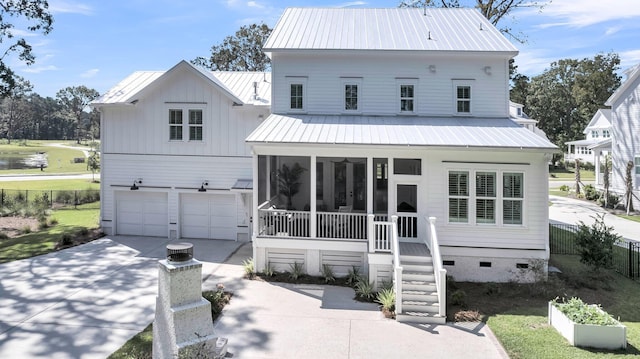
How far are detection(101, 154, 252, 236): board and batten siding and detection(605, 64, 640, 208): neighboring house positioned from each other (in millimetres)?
26540

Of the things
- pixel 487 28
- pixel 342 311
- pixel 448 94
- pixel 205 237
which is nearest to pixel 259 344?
pixel 342 311

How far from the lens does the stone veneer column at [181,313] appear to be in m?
6.54

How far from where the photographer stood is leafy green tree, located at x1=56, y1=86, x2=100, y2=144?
105250mm

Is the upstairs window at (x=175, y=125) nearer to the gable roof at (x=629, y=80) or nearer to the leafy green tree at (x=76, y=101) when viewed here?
the gable roof at (x=629, y=80)

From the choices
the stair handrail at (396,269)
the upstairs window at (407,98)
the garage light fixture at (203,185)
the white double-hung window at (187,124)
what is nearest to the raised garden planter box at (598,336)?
the stair handrail at (396,269)

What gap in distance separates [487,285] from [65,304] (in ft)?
40.3

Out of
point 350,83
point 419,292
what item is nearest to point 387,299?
point 419,292

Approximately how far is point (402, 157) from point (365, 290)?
14.5 ft

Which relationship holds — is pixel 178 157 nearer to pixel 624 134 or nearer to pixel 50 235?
pixel 50 235

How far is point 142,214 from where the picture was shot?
62.3 ft

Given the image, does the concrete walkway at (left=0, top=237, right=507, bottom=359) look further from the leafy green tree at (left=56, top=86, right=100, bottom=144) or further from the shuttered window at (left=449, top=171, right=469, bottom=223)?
the leafy green tree at (left=56, top=86, right=100, bottom=144)

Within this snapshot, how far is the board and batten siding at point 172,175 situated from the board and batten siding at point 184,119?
0.35m

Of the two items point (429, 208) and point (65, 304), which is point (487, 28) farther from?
point (65, 304)

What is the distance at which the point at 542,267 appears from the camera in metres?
12.6
